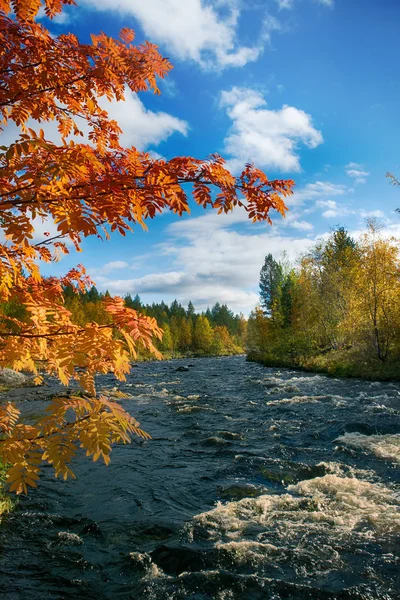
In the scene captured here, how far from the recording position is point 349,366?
23.4m

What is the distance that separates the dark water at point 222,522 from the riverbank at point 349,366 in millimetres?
10129

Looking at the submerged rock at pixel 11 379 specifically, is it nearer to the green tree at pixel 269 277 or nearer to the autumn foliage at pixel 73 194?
the autumn foliage at pixel 73 194

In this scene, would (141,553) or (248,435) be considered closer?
(141,553)

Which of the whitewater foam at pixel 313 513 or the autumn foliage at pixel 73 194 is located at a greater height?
the autumn foliage at pixel 73 194

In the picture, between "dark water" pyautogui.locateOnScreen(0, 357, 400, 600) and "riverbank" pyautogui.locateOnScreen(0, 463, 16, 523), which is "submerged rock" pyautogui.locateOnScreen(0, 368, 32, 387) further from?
"riverbank" pyautogui.locateOnScreen(0, 463, 16, 523)

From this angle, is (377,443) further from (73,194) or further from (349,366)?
(349,366)

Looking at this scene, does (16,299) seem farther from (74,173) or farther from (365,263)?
(365,263)

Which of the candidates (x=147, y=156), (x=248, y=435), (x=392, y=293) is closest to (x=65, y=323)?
(x=147, y=156)

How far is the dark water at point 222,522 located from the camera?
180 inches

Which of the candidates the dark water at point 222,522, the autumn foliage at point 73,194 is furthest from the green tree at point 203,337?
the autumn foliage at point 73,194

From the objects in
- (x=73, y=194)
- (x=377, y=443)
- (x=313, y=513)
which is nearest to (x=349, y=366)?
(x=377, y=443)

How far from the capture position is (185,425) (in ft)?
42.4

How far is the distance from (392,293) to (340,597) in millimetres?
22609

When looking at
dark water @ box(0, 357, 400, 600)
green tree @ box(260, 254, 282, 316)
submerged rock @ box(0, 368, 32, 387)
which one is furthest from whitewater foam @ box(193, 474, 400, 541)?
green tree @ box(260, 254, 282, 316)
